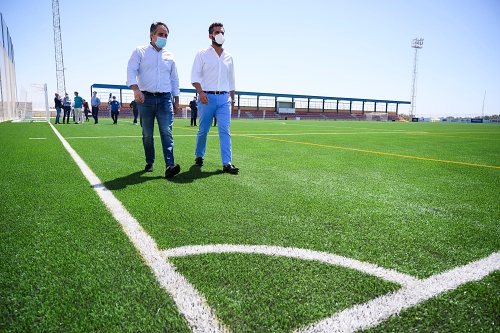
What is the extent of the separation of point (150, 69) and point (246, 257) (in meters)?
3.50

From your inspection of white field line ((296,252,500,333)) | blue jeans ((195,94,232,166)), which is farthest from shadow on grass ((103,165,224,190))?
white field line ((296,252,500,333))

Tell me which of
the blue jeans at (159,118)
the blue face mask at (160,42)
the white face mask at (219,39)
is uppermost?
the white face mask at (219,39)

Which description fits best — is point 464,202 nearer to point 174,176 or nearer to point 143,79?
point 174,176

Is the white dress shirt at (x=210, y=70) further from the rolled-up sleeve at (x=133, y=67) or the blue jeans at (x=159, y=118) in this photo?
the rolled-up sleeve at (x=133, y=67)

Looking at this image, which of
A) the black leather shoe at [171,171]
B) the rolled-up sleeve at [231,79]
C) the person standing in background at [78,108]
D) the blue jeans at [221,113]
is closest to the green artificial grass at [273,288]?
the black leather shoe at [171,171]

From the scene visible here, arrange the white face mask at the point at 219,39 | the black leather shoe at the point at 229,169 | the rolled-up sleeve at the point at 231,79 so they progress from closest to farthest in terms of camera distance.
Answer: the black leather shoe at the point at 229,169
the white face mask at the point at 219,39
the rolled-up sleeve at the point at 231,79

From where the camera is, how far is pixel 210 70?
4.97 metres

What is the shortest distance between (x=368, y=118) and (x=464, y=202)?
273ft

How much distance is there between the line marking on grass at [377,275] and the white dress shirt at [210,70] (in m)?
3.42

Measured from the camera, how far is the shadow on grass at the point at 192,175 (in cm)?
416

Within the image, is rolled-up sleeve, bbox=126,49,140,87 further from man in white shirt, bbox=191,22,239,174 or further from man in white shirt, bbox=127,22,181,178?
man in white shirt, bbox=191,22,239,174

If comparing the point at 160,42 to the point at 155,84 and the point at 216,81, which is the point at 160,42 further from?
the point at 216,81

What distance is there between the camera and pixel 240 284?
1627mm

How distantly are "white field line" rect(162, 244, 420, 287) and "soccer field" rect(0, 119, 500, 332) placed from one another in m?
0.01
